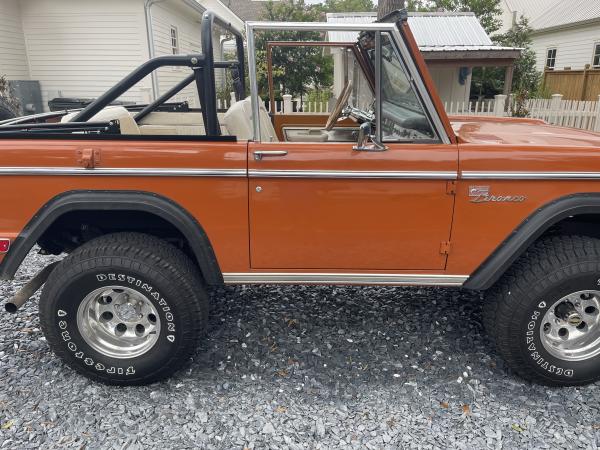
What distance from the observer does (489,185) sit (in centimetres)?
247

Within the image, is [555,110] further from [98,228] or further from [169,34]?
[98,228]

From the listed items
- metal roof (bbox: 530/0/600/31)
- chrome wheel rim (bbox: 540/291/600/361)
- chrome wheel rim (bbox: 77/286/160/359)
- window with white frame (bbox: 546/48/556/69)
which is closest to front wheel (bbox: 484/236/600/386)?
chrome wheel rim (bbox: 540/291/600/361)

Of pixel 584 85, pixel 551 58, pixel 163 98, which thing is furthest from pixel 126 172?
pixel 551 58

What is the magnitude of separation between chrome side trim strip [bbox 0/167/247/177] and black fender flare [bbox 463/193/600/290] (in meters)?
1.45

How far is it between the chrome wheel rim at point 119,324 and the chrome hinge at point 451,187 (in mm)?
1754

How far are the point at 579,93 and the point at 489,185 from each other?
683 inches

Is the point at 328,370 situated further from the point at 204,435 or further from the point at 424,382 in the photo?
the point at 204,435

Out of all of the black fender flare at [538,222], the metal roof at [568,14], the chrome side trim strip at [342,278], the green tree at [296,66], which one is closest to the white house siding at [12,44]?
the green tree at [296,66]

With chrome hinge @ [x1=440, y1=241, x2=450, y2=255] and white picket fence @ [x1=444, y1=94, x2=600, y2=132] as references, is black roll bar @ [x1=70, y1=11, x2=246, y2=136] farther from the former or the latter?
white picket fence @ [x1=444, y1=94, x2=600, y2=132]

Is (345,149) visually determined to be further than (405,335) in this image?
No

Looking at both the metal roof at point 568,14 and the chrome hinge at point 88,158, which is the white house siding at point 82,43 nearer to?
the chrome hinge at point 88,158

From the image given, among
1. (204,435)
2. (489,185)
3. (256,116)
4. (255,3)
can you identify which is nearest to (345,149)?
A: (256,116)

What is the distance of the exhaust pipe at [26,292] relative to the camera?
8.57ft

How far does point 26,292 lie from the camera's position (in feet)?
8.94
